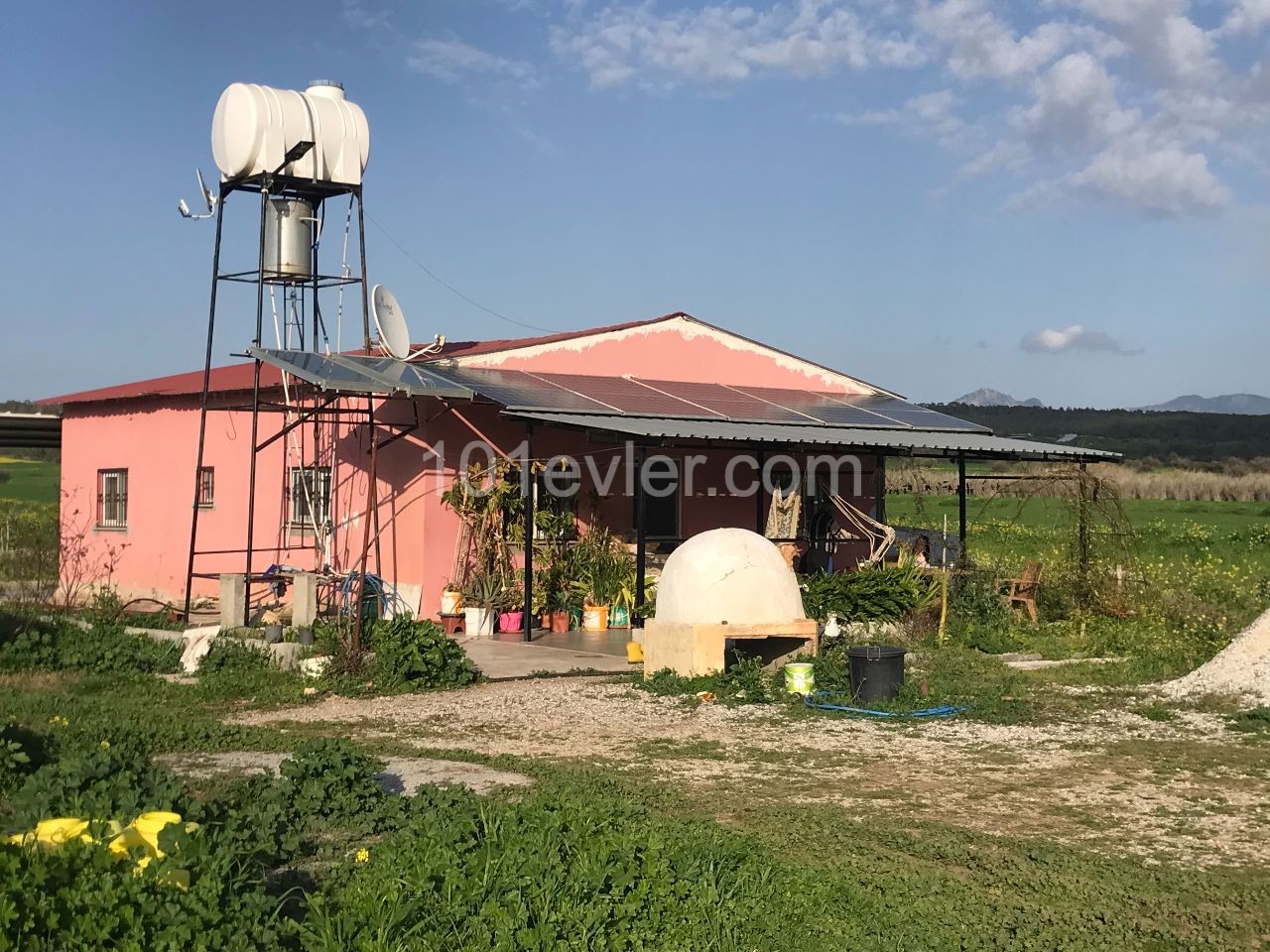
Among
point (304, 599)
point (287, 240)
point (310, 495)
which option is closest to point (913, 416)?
point (310, 495)

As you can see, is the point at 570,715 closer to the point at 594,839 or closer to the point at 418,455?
the point at 594,839

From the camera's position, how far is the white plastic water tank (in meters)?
17.9

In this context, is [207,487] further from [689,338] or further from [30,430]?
[689,338]

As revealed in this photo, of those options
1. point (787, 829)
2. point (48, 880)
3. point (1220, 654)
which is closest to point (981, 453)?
point (1220, 654)

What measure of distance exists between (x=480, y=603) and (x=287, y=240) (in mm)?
5800

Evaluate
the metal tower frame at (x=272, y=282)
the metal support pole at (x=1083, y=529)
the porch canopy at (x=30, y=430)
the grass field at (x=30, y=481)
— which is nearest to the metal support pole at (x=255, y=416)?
the metal tower frame at (x=272, y=282)

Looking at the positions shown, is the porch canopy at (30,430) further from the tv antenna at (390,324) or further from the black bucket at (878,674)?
the black bucket at (878,674)

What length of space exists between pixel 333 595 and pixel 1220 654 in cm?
1088

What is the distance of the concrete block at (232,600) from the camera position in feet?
53.5

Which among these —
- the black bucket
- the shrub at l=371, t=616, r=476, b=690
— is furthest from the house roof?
the black bucket

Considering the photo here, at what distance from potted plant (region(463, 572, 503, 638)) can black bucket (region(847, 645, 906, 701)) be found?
667 cm

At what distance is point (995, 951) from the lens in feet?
17.7

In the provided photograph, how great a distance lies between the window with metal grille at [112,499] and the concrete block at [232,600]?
646 centimetres

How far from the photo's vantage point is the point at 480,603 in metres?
17.5
